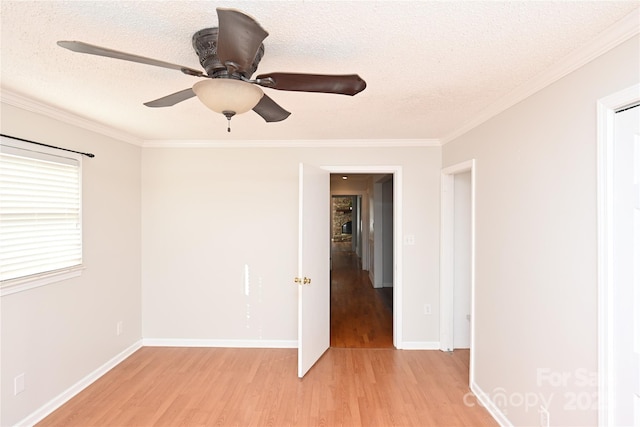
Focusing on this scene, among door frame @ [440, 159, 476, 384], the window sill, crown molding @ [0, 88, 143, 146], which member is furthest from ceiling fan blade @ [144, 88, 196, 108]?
door frame @ [440, 159, 476, 384]

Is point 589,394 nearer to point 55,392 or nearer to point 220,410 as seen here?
point 220,410

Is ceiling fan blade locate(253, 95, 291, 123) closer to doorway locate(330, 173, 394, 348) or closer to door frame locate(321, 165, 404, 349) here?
door frame locate(321, 165, 404, 349)

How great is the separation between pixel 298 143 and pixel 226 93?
2396 mm

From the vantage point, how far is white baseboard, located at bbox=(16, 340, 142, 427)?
2350 millimetres

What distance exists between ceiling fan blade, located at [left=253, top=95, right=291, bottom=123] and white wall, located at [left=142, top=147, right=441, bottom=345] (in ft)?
6.04

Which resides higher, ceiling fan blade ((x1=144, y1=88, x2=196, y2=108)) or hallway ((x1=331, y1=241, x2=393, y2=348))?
ceiling fan blade ((x1=144, y1=88, x2=196, y2=108))

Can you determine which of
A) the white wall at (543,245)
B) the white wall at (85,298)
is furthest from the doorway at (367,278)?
the white wall at (85,298)

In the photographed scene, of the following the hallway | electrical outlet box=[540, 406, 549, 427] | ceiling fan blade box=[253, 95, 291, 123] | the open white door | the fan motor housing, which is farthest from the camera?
the hallway

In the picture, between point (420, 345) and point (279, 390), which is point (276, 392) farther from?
point (420, 345)

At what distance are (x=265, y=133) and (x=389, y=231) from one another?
4159mm

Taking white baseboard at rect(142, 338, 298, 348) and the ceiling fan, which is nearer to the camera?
the ceiling fan

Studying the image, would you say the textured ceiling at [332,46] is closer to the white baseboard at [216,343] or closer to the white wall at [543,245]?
the white wall at [543,245]

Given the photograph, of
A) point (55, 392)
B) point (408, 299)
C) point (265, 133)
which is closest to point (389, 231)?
point (408, 299)

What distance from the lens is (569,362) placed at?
5.62 feet
